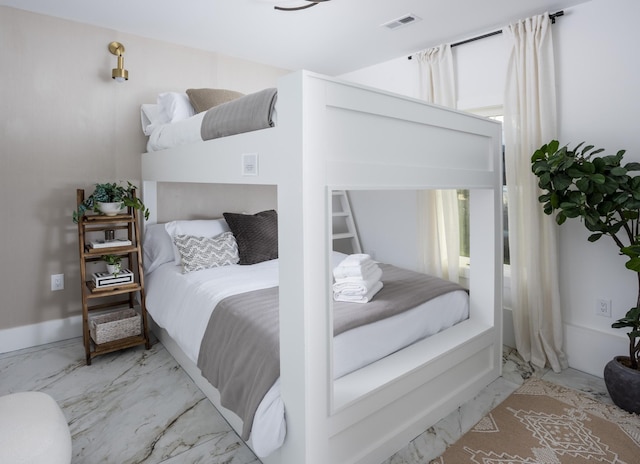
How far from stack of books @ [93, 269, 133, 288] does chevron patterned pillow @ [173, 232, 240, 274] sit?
0.41 meters

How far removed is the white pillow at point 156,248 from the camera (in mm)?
3004

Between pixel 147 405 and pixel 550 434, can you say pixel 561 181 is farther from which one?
pixel 147 405

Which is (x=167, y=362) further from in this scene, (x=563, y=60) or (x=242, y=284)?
(x=563, y=60)

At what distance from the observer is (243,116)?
1.63 meters

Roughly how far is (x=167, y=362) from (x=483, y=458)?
1.97 m

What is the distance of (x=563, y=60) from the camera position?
98.3 inches

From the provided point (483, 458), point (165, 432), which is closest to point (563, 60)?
point (483, 458)

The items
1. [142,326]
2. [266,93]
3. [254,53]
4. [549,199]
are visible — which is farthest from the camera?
[254,53]

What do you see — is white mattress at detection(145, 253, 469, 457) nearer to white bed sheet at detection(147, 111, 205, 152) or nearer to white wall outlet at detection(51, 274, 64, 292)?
white wall outlet at detection(51, 274, 64, 292)

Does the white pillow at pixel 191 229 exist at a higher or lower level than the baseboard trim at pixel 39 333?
higher

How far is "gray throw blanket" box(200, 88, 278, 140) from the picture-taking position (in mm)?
1511

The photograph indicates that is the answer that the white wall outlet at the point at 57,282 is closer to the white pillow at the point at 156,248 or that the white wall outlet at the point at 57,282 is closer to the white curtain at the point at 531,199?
the white pillow at the point at 156,248

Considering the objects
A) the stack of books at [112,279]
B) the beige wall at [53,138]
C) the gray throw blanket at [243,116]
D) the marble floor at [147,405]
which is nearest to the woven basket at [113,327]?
the marble floor at [147,405]

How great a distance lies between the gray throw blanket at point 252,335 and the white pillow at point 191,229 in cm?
107
